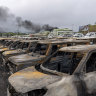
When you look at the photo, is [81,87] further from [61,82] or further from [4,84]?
[4,84]

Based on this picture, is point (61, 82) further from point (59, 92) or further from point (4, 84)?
point (4, 84)

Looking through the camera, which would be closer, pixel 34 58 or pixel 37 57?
pixel 34 58

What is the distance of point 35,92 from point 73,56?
1999 millimetres

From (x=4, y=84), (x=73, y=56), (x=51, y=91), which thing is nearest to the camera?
(x=51, y=91)

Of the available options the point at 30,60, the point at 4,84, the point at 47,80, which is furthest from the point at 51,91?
the point at 4,84

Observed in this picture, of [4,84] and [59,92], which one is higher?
[59,92]

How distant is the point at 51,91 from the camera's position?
253cm

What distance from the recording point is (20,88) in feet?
8.48

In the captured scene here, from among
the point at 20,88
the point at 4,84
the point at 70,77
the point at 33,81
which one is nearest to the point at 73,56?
the point at 70,77

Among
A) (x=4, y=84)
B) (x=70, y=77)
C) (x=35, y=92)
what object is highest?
(x=70, y=77)

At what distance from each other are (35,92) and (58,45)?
3.67 m

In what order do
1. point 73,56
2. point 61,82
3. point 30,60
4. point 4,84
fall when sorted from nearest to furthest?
point 61,82 < point 73,56 < point 30,60 < point 4,84

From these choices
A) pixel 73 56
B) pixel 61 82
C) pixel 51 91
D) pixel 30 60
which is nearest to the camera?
pixel 51 91

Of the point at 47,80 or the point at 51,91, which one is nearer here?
the point at 51,91
